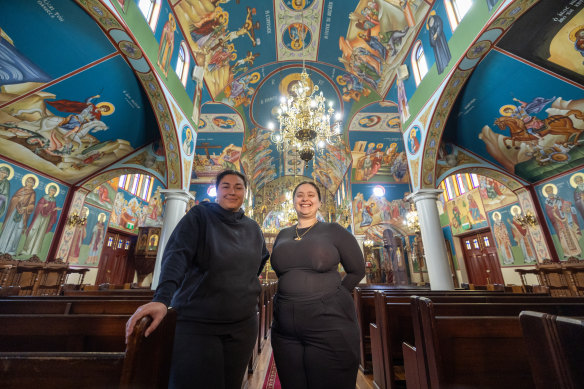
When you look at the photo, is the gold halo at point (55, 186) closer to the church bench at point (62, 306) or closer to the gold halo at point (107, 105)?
the gold halo at point (107, 105)

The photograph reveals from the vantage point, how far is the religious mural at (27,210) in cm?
662

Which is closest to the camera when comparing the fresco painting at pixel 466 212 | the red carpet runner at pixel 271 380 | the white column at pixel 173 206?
the red carpet runner at pixel 271 380

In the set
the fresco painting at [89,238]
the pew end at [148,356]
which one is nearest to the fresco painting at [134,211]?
the fresco painting at [89,238]

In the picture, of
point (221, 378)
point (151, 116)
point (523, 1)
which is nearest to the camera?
point (221, 378)

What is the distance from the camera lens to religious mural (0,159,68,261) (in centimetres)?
662

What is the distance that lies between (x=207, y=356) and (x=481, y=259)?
14.8 meters

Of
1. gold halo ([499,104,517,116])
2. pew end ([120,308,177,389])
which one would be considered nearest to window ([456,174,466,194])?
gold halo ([499,104,517,116])

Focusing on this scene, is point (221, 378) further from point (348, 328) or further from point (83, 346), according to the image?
point (83, 346)

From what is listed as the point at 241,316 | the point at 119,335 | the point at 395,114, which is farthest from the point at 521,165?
the point at 119,335

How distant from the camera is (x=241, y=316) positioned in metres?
1.32

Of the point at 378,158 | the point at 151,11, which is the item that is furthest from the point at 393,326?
the point at 378,158

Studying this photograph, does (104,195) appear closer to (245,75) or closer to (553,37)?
(245,75)

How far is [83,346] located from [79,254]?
10900 mm

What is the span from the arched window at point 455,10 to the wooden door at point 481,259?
33.2 feet
